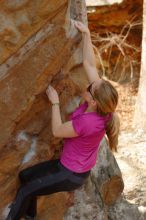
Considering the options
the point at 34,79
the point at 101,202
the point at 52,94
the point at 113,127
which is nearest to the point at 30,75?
the point at 34,79

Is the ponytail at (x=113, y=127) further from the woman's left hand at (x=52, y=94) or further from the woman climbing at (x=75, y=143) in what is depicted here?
the woman's left hand at (x=52, y=94)

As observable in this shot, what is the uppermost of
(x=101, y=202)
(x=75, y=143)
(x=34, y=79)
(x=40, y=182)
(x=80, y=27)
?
(x=80, y=27)

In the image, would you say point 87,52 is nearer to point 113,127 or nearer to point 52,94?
point 52,94

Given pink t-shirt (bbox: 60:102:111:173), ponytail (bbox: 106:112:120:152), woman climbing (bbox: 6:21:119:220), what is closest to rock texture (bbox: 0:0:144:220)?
woman climbing (bbox: 6:21:119:220)

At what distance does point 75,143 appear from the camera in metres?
3.64

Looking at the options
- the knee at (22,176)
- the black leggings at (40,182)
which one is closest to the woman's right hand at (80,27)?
the black leggings at (40,182)

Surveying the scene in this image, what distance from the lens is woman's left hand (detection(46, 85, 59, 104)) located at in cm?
360

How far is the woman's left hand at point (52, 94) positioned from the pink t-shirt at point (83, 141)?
0.19 metres

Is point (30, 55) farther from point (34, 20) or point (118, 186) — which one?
point (118, 186)

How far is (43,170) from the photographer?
3.71 metres

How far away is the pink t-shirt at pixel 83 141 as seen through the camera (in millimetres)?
3451

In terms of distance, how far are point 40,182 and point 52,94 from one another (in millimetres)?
674

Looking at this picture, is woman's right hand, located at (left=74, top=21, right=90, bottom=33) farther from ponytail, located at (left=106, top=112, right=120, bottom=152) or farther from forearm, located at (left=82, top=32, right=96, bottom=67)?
ponytail, located at (left=106, top=112, right=120, bottom=152)

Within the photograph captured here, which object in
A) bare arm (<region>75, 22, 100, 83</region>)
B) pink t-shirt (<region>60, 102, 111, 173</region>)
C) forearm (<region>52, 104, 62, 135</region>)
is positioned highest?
bare arm (<region>75, 22, 100, 83</region>)
